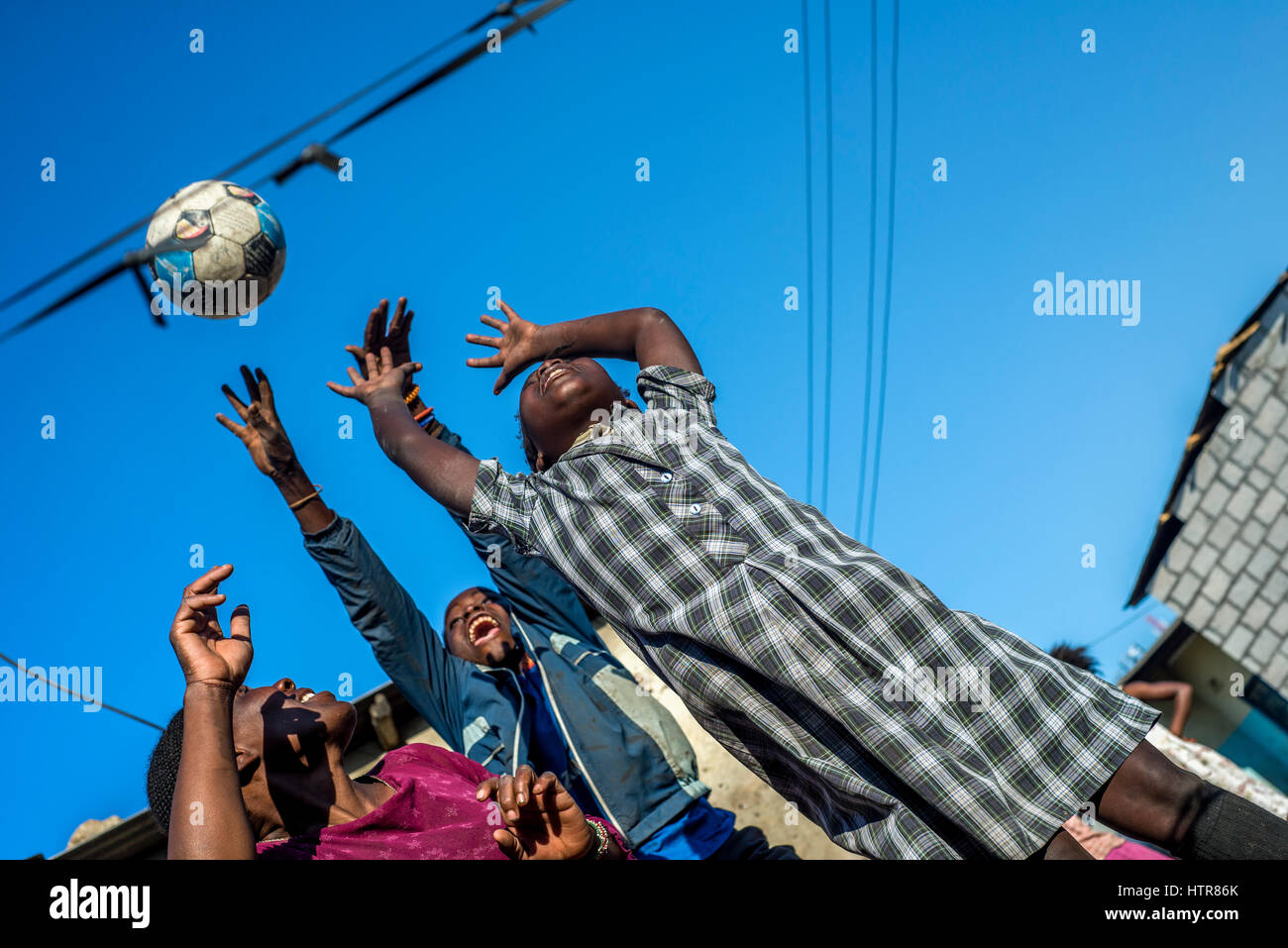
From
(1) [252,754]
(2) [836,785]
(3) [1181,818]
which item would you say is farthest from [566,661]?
(3) [1181,818]

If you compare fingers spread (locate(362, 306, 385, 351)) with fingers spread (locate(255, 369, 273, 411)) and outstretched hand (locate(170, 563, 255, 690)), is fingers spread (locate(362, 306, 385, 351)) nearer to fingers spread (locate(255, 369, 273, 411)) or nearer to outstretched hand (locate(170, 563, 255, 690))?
fingers spread (locate(255, 369, 273, 411))

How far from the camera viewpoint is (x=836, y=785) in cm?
246

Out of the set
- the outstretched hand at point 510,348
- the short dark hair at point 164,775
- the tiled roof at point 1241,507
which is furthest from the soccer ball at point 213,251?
the tiled roof at point 1241,507

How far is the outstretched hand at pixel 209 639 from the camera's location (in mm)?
2182

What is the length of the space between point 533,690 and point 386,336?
5.65 feet

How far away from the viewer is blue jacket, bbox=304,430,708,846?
3.76 m

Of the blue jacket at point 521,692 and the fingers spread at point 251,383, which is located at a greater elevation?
the fingers spread at point 251,383

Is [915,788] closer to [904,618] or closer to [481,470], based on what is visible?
[904,618]

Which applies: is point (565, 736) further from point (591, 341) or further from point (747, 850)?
point (591, 341)

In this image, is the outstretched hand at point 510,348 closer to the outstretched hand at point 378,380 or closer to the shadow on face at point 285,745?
the outstretched hand at point 378,380

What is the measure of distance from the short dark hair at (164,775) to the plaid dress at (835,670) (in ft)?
4.12

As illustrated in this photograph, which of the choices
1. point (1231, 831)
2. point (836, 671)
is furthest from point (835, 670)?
point (1231, 831)

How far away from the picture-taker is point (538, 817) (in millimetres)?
2350
